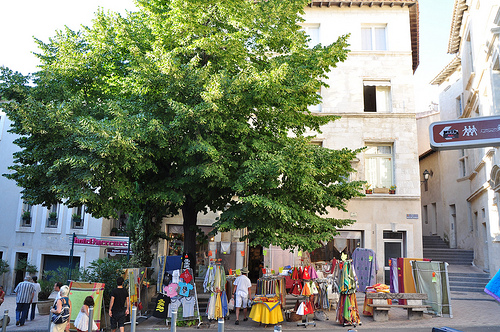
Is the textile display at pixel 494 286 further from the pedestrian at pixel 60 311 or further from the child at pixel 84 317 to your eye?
the child at pixel 84 317

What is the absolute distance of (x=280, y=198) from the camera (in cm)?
1144

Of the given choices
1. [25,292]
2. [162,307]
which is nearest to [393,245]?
[162,307]

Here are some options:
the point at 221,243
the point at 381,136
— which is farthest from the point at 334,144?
the point at 221,243

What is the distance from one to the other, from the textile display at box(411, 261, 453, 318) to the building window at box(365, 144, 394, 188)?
21.8 feet

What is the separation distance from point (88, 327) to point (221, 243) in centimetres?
926

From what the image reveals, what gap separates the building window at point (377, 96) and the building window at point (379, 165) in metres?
1.99

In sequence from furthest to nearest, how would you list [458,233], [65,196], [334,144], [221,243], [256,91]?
[458,233] → [334,144] → [221,243] → [256,91] → [65,196]

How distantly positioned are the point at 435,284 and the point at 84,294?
35.5ft

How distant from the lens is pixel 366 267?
1652cm

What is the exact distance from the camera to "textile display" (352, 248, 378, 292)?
16.4m

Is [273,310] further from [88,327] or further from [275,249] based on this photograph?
[275,249]

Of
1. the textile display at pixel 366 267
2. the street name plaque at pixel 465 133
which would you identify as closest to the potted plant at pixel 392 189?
the textile display at pixel 366 267

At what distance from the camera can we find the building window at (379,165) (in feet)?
65.7

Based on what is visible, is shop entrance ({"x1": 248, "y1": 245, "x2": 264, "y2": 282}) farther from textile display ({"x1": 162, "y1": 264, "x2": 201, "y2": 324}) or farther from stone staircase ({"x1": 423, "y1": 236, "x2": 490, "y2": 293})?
stone staircase ({"x1": 423, "y1": 236, "x2": 490, "y2": 293})
